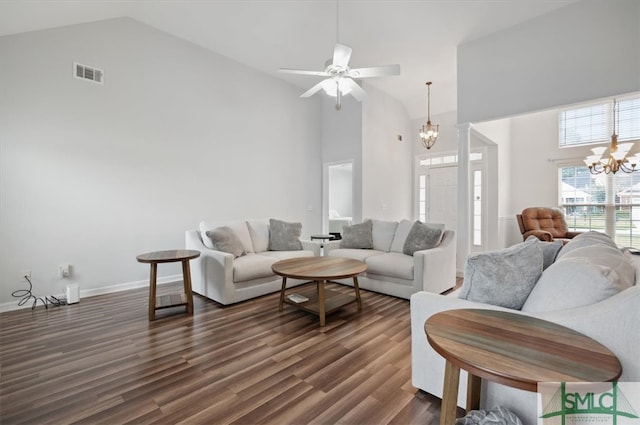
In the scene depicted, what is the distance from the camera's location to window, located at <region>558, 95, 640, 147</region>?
5555 mm

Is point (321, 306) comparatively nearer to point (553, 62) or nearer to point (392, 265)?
point (392, 265)

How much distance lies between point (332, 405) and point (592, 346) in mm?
1273

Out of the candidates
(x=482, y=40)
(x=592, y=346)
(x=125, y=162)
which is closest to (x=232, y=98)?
(x=125, y=162)

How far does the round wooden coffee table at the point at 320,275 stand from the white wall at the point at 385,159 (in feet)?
8.54

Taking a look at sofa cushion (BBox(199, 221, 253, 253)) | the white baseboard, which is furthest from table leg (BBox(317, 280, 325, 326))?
the white baseboard

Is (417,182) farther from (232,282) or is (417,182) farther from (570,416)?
(570,416)

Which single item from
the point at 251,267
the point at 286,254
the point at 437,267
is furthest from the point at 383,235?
the point at 251,267

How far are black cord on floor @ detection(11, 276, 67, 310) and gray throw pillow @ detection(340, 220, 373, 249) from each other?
368cm

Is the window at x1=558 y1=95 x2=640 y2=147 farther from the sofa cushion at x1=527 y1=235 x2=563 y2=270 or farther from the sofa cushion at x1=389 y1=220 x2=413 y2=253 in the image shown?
the sofa cushion at x1=527 y1=235 x2=563 y2=270

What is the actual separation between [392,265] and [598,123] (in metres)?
5.92

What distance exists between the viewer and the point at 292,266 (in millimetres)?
3146

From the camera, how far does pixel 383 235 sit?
4.38 metres

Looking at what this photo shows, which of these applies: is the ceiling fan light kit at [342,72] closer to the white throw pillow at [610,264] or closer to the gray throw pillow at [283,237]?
the gray throw pillow at [283,237]

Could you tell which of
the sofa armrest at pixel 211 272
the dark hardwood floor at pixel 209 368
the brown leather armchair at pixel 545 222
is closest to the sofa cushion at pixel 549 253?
the dark hardwood floor at pixel 209 368
